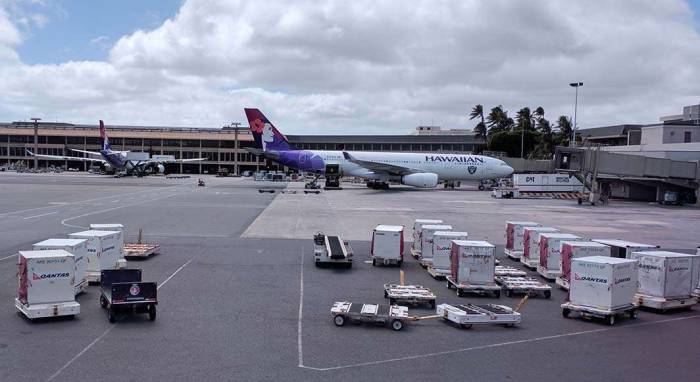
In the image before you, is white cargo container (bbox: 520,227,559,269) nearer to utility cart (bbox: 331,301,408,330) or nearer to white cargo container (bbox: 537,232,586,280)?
white cargo container (bbox: 537,232,586,280)

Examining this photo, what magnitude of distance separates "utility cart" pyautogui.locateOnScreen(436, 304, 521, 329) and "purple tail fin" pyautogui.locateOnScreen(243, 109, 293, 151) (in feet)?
192

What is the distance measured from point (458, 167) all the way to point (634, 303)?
186 ft

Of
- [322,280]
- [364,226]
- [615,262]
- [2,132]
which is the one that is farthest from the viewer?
[2,132]

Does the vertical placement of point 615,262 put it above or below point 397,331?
above

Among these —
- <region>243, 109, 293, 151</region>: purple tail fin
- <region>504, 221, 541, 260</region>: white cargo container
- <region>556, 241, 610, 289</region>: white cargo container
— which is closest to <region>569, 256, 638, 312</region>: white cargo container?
<region>556, 241, 610, 289</region>: white cargo container

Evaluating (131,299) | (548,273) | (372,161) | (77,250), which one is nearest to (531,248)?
(548,273)

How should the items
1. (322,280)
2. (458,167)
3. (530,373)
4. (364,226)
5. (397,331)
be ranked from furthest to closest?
(458,167), (364,226), (322,280), (397,331), (530,373)

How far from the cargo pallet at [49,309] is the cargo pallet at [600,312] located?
496 inches

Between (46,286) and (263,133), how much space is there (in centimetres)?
5810

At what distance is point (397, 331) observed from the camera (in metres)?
Answer: 13.7

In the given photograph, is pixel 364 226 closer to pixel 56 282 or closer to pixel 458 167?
pixel 56 282

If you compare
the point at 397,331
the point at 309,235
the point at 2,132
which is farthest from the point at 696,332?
the point at 2,132

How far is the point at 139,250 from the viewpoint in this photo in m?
22.2

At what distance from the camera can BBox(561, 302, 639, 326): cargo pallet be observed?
48.6 ft
